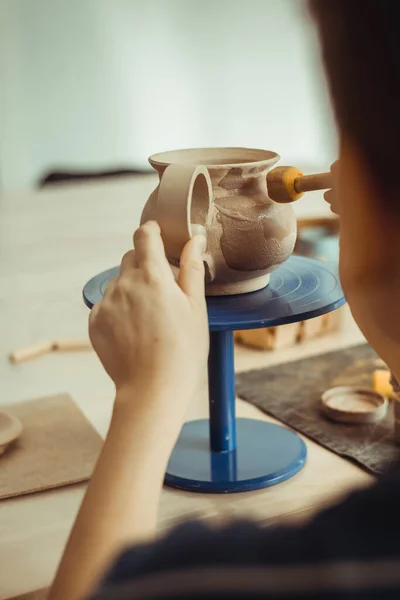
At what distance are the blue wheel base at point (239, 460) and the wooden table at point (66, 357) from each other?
1 cm

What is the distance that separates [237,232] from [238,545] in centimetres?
60

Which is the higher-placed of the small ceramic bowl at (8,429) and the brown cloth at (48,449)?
the small ceramic bowl at (8,429)

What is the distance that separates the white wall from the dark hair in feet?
11.4

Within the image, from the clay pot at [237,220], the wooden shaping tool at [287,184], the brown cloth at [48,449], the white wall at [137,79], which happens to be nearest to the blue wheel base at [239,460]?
the brown cloth at [48,449]

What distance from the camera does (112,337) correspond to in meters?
0.68

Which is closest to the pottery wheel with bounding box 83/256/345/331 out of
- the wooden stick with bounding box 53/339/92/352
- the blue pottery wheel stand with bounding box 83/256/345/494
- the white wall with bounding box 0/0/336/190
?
the blue pottery wheel stand with bounding box 83/256/345/494

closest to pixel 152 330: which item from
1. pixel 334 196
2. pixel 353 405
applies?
pixel 334 196

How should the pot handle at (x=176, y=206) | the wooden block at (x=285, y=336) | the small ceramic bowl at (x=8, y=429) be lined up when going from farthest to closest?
the wooden block at (x=285, y=336), the small ceramic bowl at (x=8, y=429), the pot handle at (x=176, y=206)

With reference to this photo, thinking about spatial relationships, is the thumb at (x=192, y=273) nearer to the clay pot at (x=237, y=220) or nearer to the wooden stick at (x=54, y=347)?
the clay pot at (x=237, y=220)

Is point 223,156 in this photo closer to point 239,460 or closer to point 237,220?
point 237,220

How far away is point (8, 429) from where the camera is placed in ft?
3.51

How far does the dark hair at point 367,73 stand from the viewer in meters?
0.42

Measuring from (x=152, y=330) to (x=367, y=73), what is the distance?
30 cm

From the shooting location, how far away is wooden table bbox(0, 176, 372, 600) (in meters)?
0.90
